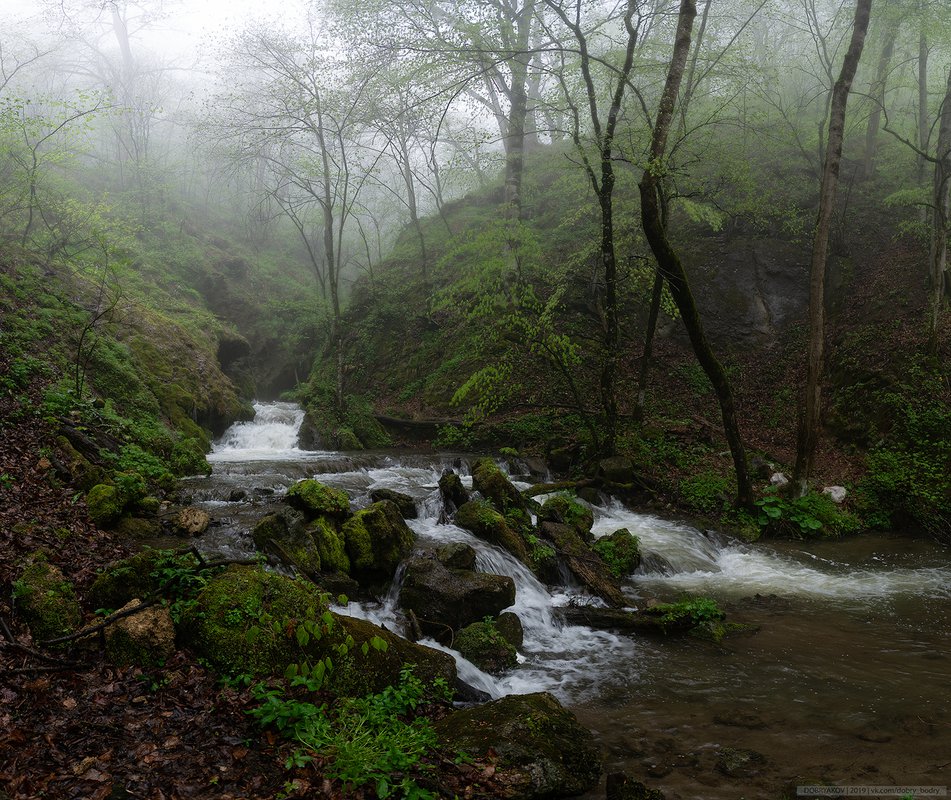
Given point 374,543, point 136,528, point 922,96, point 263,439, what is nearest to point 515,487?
point 374,543

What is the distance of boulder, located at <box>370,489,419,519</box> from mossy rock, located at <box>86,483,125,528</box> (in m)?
3.75

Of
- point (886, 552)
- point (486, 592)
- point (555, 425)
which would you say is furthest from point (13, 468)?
point (886, 552)

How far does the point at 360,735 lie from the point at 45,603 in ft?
8.53

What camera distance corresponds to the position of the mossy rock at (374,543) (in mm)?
6867

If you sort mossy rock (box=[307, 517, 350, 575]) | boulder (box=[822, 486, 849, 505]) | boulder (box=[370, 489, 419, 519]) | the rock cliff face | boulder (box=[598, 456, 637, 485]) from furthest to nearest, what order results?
the rock cliff face, boulder (box=[598, 456, 637, 485]), boulder (box=[822, 486, 849, 505]), boulder (box=[370, 489, 419, 519]), mossy rock (box=[307, 517, 350, 575])

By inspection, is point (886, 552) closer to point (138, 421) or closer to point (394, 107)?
point (138, 421)

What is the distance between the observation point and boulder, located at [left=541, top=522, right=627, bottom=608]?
7530mm

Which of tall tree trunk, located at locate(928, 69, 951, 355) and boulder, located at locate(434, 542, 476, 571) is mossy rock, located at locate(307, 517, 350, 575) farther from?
tall tree trunk, located at locate(928, 69, 951, 355)

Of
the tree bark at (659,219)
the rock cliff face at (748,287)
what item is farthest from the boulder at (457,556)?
the rock cliff face at (748,287)

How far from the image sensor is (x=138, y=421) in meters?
10.6

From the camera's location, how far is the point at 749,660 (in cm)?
570

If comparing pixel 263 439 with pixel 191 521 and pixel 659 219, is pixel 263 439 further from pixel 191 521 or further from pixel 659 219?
pixel 659 219

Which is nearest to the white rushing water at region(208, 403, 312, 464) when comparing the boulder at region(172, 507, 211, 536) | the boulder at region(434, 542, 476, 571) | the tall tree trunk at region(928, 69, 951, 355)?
the boulder at region(172, 507, 211, 536)

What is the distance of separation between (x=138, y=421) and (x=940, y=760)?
1207 centimetres
